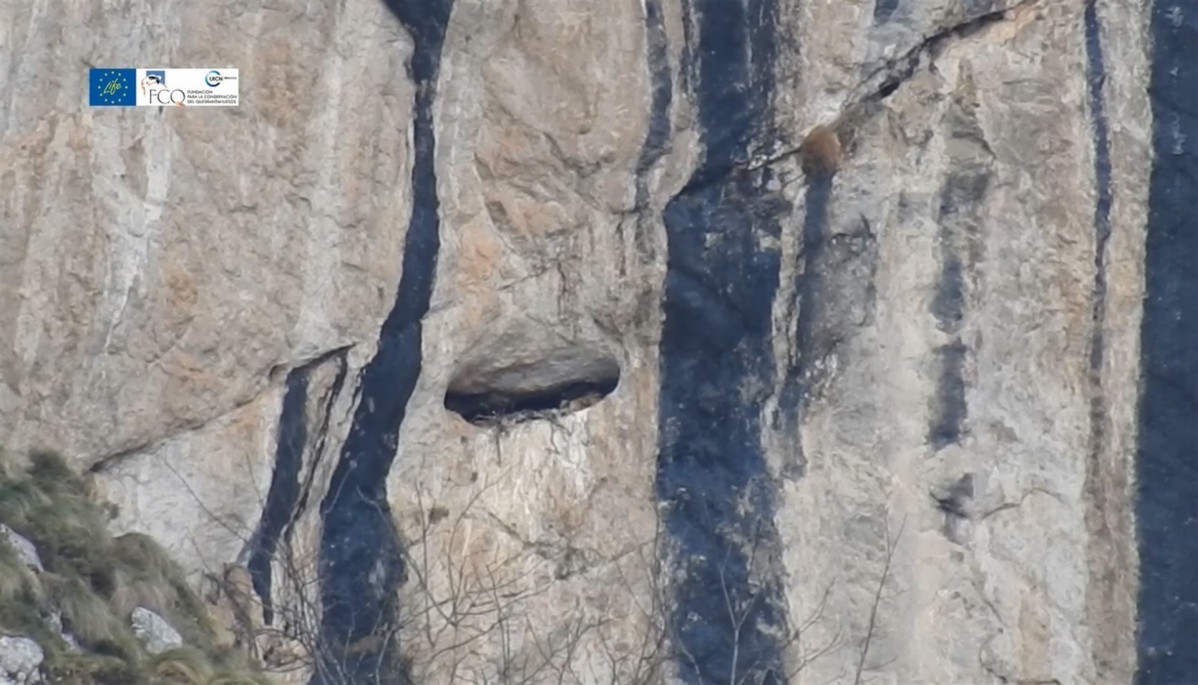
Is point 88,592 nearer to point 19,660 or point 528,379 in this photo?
point 19,660

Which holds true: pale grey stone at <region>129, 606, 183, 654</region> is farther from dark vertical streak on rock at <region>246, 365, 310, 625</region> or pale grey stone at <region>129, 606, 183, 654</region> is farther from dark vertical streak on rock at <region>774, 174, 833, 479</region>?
dark vertical streak on rock at <region>774, 174, 833, 479</region>

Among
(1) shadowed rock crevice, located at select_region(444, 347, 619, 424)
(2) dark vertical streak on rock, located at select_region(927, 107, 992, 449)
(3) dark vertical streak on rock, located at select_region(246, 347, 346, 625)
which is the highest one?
(2) dark vertical streak on rock, located at select_region(927, 107, 992, 449)

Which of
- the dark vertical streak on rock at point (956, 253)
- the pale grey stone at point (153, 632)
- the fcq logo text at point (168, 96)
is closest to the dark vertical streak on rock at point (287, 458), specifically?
the pale grey stone at point (153, 632)

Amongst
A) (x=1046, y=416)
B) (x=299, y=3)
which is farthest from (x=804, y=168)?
(x=299, y=3)

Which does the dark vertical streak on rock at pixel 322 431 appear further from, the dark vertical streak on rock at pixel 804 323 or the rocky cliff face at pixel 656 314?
the dark vertical streak on rock at pixel 804 323

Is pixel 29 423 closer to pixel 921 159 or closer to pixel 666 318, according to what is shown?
pixel 666 318

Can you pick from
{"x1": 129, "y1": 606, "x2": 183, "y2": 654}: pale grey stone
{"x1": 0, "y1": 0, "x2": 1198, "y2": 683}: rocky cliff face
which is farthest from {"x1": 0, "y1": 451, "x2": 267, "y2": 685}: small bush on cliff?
{"x1": 0, "y1": 0, "x2": 1198, "y2": 683}: rocky cliff face

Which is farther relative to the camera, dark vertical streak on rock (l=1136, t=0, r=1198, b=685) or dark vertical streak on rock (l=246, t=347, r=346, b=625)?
dark vertical streak on rock (l=246, t=347, r=346, b=625)
